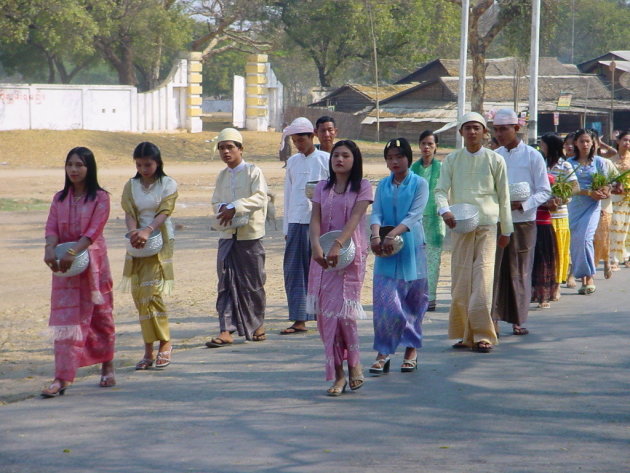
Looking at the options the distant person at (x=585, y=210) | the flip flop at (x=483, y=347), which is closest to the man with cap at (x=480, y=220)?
the flip flop at (x=483, y=347)

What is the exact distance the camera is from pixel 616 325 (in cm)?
888

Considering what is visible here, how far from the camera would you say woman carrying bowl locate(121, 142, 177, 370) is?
7.05m

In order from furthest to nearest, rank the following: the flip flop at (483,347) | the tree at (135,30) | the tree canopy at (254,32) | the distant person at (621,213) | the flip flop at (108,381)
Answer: the tree at (135,30) → the tree canopy at (254,32) → the distant person at (621,213) → the flip flop at (483,347) → the flip flop at (108,381)

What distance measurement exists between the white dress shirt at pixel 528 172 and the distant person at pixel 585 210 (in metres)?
2.59

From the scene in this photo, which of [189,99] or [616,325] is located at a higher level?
[189,99]

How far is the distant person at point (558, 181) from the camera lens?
997 centimetres

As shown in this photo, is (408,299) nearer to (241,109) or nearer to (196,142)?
(196,142)

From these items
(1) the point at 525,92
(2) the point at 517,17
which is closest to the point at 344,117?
(1) the point at 525,92

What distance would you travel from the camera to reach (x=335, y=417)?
19.0 ft

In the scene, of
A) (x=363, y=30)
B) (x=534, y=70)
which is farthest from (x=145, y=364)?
(x=363, y=30)

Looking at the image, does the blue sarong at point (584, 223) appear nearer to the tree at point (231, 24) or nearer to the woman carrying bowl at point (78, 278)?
the woman carrying bowl at point (78, 278)

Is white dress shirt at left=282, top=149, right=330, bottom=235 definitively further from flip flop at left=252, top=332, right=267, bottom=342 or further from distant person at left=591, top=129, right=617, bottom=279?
distant person at left=591, top=129, right=617, bottom=279

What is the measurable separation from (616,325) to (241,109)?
1634 inches

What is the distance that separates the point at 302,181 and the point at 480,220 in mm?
1762
